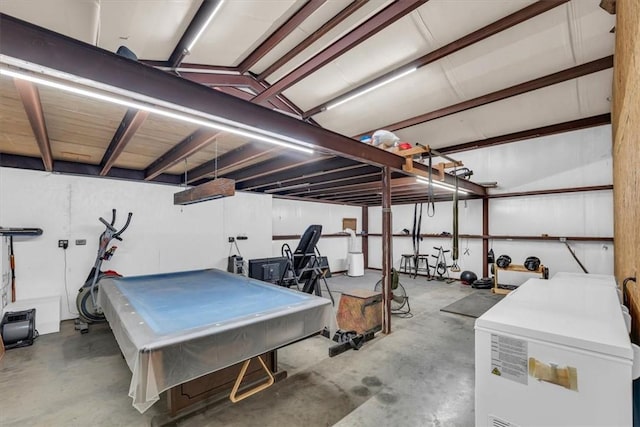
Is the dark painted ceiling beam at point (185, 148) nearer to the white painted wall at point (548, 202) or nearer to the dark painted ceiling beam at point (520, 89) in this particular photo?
the dark painted ceiling beam at point (520, 89)

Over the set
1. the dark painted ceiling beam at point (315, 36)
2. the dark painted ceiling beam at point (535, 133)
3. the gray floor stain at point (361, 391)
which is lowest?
the gray floor stain at point (361, 391)

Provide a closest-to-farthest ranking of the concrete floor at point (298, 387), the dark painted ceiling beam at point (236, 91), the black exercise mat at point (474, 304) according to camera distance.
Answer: the concrete floor at point (298, 387) → the dark painted ceiling beam at point (236, 91) → the black exercise mat at point (474, 304)

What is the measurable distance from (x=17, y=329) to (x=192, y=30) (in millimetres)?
4428

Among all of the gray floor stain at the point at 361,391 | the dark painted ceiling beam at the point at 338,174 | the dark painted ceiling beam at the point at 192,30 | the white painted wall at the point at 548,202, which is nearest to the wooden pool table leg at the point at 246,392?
the gray floor stain at the point at 361,391

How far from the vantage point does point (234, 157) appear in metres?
4.26

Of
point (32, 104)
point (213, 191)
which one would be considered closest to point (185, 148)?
point (213, 191)

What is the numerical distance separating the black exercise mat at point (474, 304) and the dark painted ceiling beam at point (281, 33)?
17.2ft

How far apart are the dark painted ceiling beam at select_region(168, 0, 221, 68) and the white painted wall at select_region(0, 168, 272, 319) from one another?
9.39ft

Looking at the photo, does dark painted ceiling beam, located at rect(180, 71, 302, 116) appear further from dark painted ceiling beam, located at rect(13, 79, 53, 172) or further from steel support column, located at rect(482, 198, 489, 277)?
steel support column, located at rect(482, 198, 489, 277)

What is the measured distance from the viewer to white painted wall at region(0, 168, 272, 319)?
4418 mm

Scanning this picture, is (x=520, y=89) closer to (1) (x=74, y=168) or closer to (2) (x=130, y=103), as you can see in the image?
(2) (x=130, y=103)

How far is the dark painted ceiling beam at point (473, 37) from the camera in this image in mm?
3295

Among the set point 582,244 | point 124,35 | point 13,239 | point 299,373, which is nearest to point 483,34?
point 124,35

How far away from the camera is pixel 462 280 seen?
7695mm
